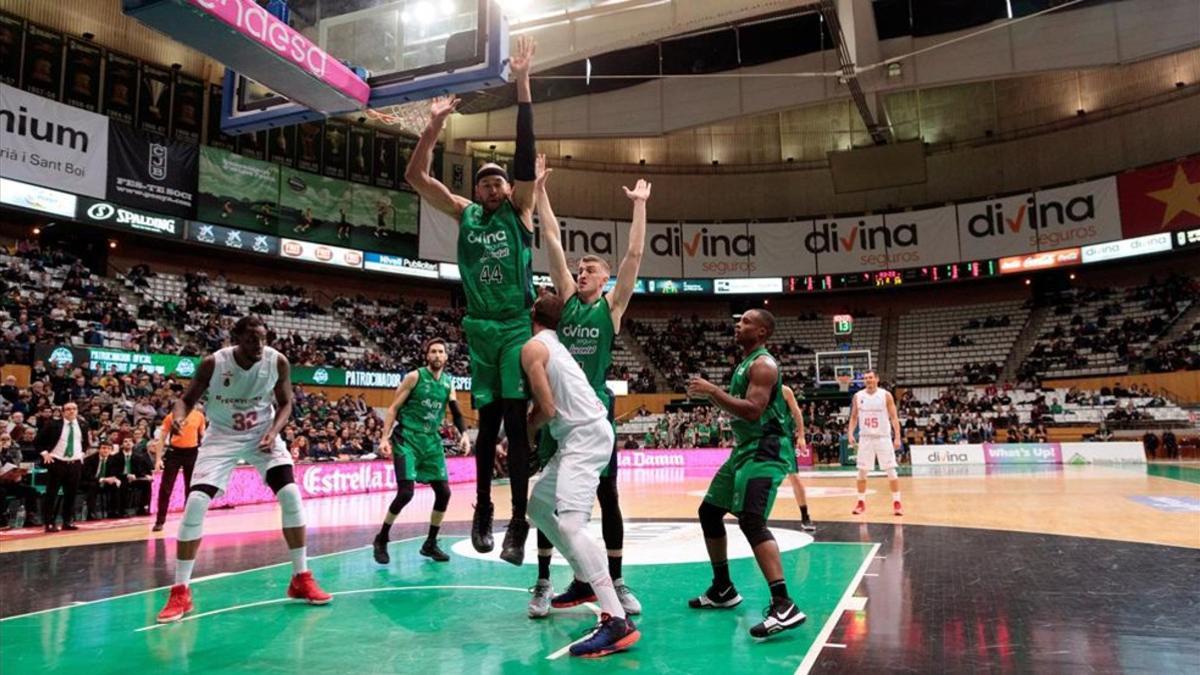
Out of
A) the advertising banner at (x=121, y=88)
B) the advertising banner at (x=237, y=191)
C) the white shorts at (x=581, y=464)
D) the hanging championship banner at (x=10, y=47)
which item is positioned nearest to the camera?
the white shorts at (x=581, y=464)

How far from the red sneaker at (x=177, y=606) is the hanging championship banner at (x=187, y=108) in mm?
26884

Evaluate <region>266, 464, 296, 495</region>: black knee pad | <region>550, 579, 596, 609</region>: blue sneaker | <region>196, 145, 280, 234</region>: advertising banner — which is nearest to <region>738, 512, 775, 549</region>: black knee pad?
<region>550, 579, 596, 609</region>: blue sneaker

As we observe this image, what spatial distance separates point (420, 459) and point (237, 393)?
251 centimetres

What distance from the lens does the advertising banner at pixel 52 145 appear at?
22406 mm

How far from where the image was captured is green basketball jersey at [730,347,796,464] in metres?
5.03

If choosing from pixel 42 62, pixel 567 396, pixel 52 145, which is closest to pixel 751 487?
pixel 567 396

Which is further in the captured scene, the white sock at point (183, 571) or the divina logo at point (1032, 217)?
the divina logo at point (1032, 217)

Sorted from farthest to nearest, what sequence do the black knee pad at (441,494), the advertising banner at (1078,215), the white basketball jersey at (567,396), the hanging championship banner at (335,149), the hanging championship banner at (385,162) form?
the hanging championship banner at (385,162) → the advertising banner at (1078,215) → the hanging championship banner at (335,149) → the black knee pad at (441,494) → the white basketball jersey at (567,396)

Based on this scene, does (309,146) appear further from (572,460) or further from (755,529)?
(755,529)

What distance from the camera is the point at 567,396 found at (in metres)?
4.54

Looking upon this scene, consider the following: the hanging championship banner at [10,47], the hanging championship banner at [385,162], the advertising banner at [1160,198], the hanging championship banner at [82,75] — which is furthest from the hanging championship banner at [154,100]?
the advertising banner at [1160,198]

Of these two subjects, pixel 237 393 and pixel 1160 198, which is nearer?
pixel 237 393

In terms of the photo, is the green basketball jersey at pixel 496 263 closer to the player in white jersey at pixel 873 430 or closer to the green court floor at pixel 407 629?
the green court floor at pixel 407 629

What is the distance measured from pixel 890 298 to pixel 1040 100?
11.4m
